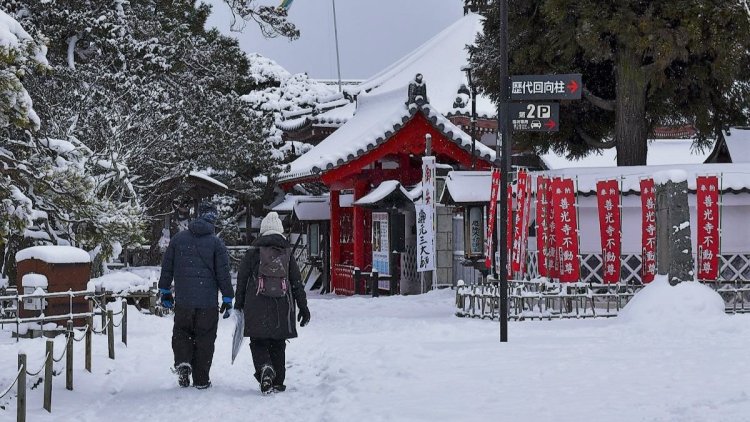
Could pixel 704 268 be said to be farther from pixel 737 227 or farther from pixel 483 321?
pixel 483 321

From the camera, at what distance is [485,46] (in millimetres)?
23594

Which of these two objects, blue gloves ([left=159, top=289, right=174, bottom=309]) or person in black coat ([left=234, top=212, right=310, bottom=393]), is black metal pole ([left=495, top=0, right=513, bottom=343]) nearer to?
person in black coat ([left=234, top=212, right=310, bottom=393])

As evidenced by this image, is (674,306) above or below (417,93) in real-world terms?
below

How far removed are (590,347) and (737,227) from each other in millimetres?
9757

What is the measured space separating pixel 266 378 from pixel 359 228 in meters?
17.7

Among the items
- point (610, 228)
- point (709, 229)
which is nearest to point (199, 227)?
point (610, 228)

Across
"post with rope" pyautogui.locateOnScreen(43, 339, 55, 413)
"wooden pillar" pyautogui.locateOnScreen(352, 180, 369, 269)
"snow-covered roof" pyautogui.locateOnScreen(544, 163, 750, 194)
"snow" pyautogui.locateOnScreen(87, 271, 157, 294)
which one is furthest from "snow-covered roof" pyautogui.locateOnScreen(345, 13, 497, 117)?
"post with rope" pyautogui.locateOnScreen(43, 339, 55, 413)

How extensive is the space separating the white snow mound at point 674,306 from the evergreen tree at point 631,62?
257 inches

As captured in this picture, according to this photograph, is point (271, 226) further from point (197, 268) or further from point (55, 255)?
point (55, 255)

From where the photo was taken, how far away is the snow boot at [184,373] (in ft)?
30.9

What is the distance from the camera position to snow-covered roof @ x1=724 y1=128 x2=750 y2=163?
932 inches

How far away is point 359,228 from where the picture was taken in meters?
26.7

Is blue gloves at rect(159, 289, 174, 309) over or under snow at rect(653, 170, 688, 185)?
under

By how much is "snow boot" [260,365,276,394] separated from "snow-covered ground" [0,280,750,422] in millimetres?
113
